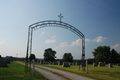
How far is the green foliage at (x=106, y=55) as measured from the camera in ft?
149

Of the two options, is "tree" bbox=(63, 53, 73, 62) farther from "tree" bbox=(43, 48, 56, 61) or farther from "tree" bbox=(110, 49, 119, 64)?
"tree" bbox=(110, 49, 119, 64)

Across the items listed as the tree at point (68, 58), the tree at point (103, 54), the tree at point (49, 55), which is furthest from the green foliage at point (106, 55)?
the tree at point (49, 55)

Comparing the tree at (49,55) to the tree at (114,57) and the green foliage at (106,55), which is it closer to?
the green foliage at (106,55)

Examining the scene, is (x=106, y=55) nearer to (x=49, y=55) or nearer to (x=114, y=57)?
(x=114, y=57)

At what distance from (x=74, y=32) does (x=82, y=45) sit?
2.90 metres

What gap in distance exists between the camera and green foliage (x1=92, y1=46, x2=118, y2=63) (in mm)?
45375

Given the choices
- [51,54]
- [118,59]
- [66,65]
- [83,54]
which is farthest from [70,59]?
[83,54]

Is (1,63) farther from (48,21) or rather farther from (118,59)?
(118,59)

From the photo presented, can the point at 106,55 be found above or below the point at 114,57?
above

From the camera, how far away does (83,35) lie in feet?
56.0

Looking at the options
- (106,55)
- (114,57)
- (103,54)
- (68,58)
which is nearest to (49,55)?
(68,58)

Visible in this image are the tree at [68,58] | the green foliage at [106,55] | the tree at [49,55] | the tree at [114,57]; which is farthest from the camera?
the tree at [68,58]

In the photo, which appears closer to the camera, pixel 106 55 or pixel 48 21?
pixel 48 21

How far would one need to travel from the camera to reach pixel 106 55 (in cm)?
4594
